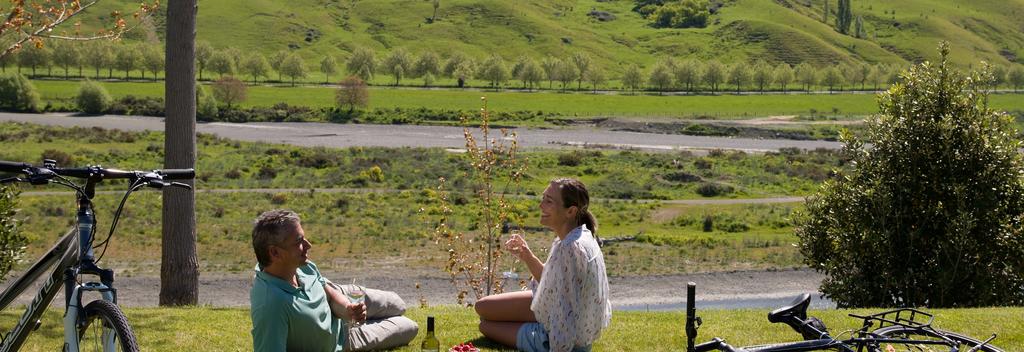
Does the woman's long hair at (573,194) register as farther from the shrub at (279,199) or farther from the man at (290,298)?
the shrub at (279,199)

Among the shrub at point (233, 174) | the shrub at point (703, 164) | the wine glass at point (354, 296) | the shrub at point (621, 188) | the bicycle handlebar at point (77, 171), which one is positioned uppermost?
the bicycle handlebar at point (77, 171)

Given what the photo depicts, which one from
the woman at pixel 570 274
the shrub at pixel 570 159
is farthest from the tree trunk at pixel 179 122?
the shrub at pixel 570 159

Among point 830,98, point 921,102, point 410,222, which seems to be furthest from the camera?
point 830,98

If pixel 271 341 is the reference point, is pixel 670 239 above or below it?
below

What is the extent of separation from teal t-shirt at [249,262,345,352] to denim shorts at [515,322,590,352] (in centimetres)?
208

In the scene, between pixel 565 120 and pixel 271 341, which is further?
pixel 565 120

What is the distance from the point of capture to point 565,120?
409 feet

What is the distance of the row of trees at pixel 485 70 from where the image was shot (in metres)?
169

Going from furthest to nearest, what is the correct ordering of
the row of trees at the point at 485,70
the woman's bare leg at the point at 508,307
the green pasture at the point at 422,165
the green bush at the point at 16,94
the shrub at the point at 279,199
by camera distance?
the row of trees at the point at 485,70 → the green bush at the point at 16,94 → the green pasture at the point at 422,165 → the shrub at the point at 279,199 → the woman's bare leg at the point at 508,307

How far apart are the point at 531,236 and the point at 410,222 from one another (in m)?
6.87

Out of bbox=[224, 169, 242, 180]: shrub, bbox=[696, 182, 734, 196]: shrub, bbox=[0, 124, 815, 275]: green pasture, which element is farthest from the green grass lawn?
bbox=[224, 169, 242, 180]: shrub

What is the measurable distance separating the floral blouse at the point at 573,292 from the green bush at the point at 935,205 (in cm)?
976

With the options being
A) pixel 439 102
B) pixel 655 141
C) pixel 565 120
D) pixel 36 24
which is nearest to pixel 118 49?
pixel 439 102

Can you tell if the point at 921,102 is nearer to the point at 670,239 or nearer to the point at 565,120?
the point at 670,239
